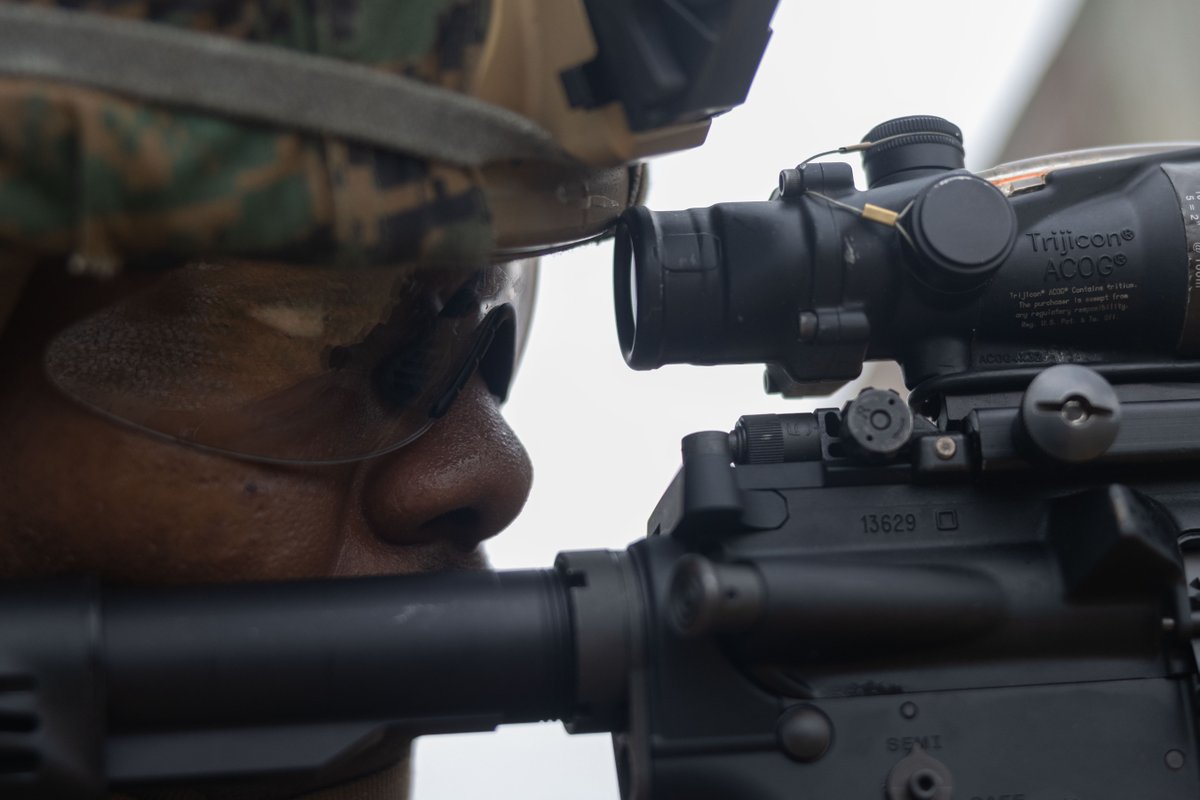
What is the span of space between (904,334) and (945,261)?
0.24 ft

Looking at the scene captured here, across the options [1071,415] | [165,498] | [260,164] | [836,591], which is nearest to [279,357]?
[165,498]

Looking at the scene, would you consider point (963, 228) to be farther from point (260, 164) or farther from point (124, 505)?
point (124, 505)

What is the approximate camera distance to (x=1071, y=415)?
0.87 metres

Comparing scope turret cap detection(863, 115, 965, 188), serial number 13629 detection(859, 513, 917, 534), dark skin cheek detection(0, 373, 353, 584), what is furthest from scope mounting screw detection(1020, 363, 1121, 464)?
dark skin cheek detection(0, 373, 353, 584)

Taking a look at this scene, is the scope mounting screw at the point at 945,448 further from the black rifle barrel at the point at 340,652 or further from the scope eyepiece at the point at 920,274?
the black rifle barrel at the point at 340,652

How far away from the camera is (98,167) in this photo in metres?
0.63

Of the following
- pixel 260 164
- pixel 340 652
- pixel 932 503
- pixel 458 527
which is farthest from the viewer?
pixel 458 527

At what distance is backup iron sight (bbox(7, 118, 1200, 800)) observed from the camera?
791mm

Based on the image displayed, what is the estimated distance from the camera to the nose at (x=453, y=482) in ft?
3.20

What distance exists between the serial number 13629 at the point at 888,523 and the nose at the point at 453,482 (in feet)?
1.00

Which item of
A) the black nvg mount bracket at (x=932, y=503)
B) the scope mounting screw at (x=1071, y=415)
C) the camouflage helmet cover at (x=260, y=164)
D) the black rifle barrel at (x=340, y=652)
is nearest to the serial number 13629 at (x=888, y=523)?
the black nvg mount bracket at (x=932, y=503)

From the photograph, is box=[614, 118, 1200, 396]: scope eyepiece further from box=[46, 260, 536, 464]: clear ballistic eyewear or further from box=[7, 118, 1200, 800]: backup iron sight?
box=[46, 260, 536, 464]: clear ballistic eyewear

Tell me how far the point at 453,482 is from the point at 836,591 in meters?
0.33

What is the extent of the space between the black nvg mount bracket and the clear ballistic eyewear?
18 cm
